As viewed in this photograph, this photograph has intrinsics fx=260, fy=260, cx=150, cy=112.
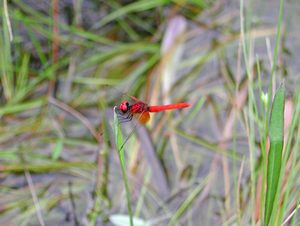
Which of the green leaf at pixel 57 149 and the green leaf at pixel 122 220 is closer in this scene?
the green leaf at pixel 122 220

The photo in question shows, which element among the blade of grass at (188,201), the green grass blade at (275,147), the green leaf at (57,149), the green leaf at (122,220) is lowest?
the green leaf at (122,220)

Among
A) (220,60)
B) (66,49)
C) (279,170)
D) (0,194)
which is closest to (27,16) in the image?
(66,49)

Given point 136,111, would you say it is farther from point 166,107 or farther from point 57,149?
point 57,149

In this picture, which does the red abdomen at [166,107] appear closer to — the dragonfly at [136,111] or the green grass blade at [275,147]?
the dragonfly at [136,111]

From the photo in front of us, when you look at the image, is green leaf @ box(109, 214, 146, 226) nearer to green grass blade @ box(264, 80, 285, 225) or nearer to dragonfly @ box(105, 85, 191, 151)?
dragonfly @ box(105, 85, 191, 151)

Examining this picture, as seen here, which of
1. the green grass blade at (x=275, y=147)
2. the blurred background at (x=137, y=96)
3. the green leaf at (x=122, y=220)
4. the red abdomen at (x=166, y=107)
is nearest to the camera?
the green grass blade at (x=275, y=147)

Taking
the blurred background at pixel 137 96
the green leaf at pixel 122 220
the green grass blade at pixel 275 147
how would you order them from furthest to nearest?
1. the blurred background at pixel 137 96
2. the green leaf at pixel 122 220
3. the green grass blade at pixel 275 147

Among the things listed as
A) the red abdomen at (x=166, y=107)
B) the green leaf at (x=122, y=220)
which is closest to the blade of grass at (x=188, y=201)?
the green leaf at (x=122, y=220)

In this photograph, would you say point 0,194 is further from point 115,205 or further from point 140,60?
point 140,60

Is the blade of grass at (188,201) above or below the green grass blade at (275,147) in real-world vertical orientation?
below
